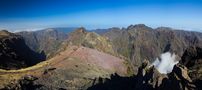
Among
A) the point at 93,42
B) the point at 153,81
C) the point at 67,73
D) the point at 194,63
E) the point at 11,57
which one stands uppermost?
the point at 194,63

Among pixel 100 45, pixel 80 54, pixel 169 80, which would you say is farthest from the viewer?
pixel 100 45

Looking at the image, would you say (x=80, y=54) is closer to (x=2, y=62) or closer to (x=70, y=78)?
(x=70, y=78)

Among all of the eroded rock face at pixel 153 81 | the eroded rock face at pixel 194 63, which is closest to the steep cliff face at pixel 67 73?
the eroded rock face at pixel 153 81

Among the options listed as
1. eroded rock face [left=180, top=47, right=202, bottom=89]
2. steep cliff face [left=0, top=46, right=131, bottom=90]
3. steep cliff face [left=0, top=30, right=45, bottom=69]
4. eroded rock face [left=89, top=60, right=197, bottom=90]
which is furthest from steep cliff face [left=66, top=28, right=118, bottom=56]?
eroded rock face [left=180, top=47, right=202, bottom=89]

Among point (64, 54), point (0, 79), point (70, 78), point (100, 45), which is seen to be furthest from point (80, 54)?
point (100, 45)

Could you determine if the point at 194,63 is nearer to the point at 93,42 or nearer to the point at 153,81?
the point at 153,81

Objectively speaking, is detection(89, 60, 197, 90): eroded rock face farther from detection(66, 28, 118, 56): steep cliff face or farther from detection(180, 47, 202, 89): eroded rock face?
detection(66, 28, 118, 56): steep cliff face

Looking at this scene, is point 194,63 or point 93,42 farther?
point 93,42

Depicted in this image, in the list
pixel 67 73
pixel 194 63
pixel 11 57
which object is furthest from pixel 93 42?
pixel 194 63

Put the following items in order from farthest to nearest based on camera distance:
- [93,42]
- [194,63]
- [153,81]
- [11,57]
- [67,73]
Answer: [93,42]
[11,57]
[67,73]
[153,81]
[194,63]

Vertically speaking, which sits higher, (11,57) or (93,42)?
(93,42)

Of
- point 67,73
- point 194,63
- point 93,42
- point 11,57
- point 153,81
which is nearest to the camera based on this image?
point 194,63
